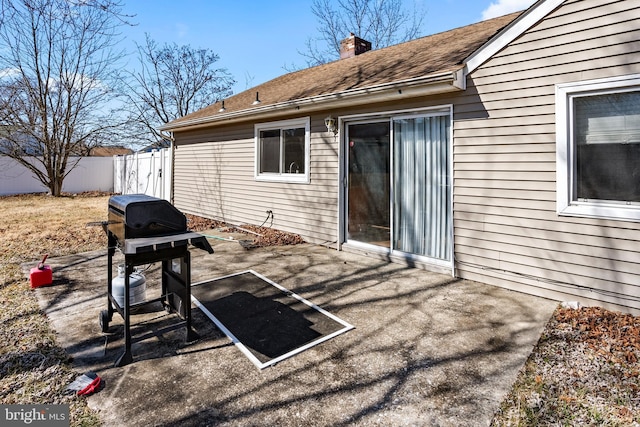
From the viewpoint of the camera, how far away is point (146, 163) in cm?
1400

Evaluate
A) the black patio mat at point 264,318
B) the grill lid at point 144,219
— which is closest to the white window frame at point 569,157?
the black patio mat at point 264,318

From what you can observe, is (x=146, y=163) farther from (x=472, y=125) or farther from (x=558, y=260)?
(x=558, y=260)

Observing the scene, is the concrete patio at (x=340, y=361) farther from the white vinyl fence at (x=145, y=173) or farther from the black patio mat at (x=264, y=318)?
the white vinyl fence at (x=145, y=173)

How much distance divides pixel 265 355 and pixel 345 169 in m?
3.63

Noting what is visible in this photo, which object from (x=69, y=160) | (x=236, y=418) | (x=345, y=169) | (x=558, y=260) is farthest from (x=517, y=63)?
(x=69, y=160)

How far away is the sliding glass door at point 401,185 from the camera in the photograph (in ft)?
15.0

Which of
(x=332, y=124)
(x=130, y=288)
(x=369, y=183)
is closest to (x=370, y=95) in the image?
(x=332, y=124)

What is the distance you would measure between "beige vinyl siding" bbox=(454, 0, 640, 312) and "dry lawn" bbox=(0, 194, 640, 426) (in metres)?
0.48

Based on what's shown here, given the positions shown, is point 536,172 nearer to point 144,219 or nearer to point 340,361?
point 340,361

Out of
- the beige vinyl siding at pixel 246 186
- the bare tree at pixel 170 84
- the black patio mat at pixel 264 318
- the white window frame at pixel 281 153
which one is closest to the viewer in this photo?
the black patio mat at pixel 264 318

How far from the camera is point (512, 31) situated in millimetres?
3871

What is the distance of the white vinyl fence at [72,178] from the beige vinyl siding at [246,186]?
384 inches

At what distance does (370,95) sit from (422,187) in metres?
1.45

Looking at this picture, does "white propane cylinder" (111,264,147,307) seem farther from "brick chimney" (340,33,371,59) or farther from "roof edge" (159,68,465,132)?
"brick chimney" (340,33,371,59)
